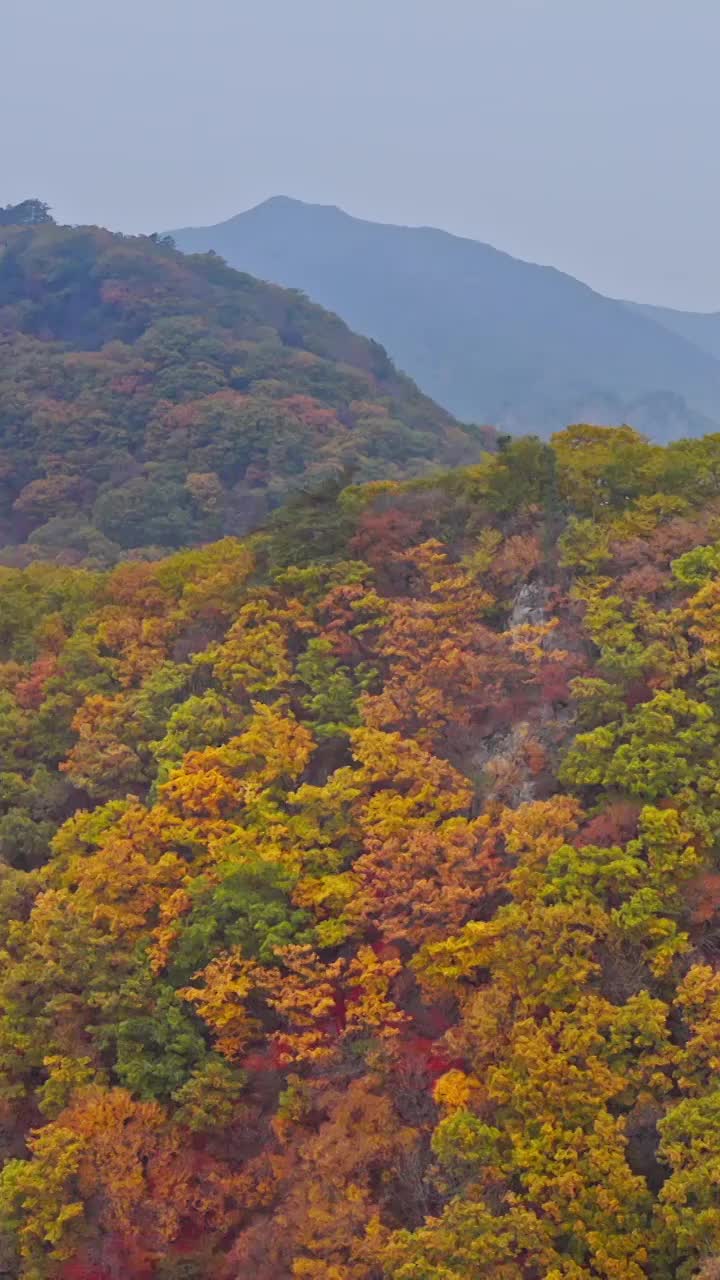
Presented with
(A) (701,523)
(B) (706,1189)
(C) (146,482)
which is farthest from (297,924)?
(C) (146,482)

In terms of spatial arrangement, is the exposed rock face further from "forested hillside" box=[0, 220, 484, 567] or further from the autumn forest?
"forested hillside" box=[0, 220, 484, 567]

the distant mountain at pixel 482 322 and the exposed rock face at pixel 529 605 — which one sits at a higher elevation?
the distant mountain at pixel 482 322

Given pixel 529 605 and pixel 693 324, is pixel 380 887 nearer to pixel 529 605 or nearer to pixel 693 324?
pixel 529 605

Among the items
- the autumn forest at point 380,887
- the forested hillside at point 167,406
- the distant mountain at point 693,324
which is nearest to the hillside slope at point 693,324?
the distant mountain at point 693,324

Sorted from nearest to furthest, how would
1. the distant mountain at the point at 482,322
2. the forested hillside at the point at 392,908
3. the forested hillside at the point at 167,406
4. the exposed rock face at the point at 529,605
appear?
the forested hillside at the point at 392,908, the exposed rock face at the point at 529,605, the forested hillside at the point at 167,406, the distant mountain at the point at 482,322

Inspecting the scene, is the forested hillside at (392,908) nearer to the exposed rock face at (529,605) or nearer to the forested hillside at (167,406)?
the exposed rock face at (529,605)

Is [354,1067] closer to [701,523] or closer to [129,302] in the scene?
[701,523]
